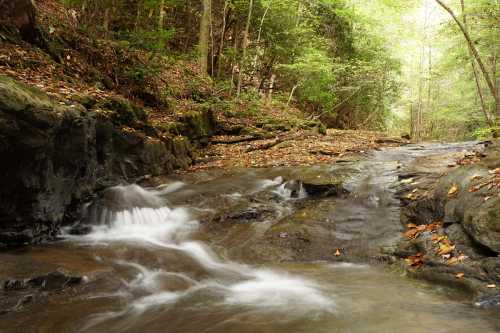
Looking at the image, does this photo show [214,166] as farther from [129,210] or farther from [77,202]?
[77,202]

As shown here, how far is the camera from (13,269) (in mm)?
4285

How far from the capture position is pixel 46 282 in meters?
4.19

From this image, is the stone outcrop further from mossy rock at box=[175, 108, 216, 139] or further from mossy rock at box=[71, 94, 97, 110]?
mossy rock at box=[175, 108, 216, 139]

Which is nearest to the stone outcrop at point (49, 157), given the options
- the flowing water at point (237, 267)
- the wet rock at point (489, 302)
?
the flowing water at point (237, 267)

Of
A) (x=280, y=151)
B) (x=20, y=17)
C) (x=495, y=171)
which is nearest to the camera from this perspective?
(x=495, y=171)

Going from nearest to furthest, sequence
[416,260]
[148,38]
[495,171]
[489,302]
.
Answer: [489,302] < [416,260] < [495,171] < [148,38]

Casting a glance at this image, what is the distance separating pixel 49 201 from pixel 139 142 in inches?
123

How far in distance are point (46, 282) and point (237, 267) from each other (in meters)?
2.55

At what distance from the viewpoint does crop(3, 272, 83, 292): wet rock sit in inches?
158

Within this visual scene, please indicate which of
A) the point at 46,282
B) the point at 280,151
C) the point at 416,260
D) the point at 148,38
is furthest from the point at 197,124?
the point at 416,260

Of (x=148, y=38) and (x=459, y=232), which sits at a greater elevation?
(x=148, y=38)

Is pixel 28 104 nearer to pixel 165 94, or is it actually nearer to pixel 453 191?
pixel 453 191

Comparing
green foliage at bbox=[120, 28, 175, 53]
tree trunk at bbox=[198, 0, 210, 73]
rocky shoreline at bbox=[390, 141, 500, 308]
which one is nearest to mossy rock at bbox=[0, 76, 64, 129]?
green foliage at bbox=[120, 28, 175, 53]

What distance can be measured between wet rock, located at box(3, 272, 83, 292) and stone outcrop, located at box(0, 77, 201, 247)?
5.26 ft
